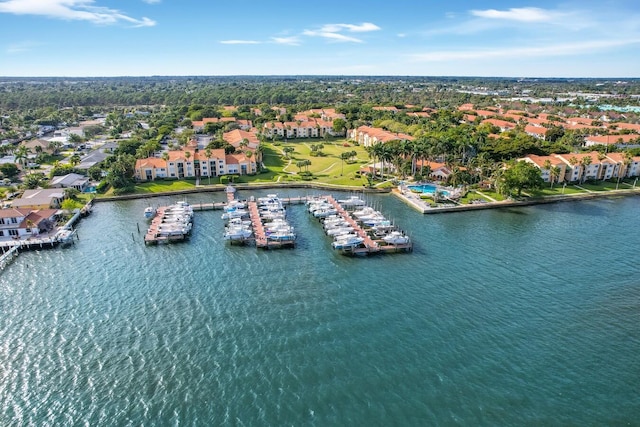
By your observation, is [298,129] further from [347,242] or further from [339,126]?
[347,242]

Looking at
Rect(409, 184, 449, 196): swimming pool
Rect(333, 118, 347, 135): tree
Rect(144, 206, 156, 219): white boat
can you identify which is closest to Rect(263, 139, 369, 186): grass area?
Rect(409, 184, 449, 196): swimming pool

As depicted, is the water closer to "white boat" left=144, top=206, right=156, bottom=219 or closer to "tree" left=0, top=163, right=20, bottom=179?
"white boat" left=144, top=206, right=156, bottom=219

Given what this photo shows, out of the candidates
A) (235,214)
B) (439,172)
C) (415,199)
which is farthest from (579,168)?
(235,214)

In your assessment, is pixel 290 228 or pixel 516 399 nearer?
pixel 516 399

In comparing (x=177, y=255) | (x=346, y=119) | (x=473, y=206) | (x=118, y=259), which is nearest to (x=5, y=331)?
(x=118, y=259)

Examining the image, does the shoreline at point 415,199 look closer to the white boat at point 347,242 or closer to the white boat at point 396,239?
the white boat at point 396,239

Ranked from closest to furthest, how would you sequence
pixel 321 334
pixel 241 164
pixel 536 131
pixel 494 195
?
1. pixel 321 334
2. pixel 494 195
3. pixel 241 164
4. pixel 536 131

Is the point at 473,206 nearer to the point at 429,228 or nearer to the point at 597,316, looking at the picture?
the point at 429,228
